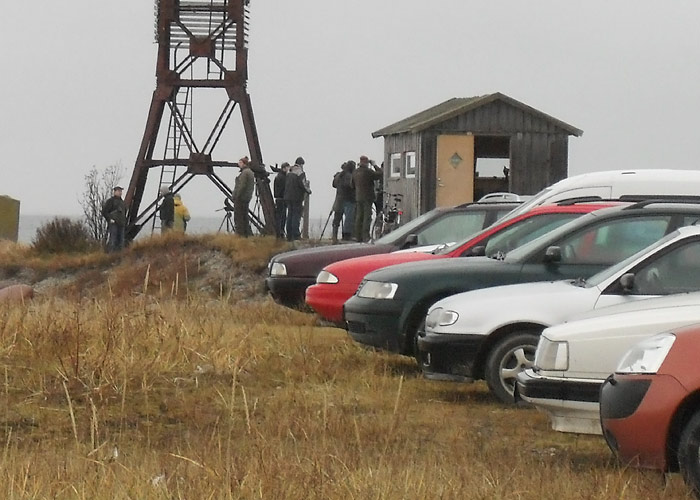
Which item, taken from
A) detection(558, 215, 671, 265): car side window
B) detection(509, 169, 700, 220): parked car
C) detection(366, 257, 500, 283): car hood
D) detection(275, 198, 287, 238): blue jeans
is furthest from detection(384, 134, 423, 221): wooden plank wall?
detection(558, 215, 671, 265): car side window

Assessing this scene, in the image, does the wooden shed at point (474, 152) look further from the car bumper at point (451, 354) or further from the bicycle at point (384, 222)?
the car bumper at point (451, 354)

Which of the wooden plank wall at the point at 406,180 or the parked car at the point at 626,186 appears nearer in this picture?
the parked car at the point at 626,186

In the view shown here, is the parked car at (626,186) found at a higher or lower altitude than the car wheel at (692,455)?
higher

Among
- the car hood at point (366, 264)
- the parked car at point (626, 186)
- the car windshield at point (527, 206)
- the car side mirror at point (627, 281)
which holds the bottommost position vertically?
the car hood at point (366, 264)

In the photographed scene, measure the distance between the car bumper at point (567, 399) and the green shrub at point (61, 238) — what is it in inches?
1287

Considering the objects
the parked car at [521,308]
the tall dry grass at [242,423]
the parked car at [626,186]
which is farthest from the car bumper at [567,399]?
the parked car at [626,186]

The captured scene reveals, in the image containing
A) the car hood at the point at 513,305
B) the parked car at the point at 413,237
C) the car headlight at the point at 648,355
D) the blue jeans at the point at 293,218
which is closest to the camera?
the car headlight at the point at 648,355

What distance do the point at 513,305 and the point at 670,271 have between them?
141 centimetres

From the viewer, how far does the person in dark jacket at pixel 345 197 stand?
32.1 m

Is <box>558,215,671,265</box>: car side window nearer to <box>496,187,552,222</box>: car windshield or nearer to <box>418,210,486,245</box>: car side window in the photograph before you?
<box>496,187,552,222</box>: car windshield

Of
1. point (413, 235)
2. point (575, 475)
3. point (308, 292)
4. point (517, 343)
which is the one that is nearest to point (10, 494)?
point (575, 475)

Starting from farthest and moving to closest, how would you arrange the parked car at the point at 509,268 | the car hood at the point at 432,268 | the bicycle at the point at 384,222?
the bicycle at the point at 384,222 < the car hood at the point at 432,268 < the parked car at the point at 509,268

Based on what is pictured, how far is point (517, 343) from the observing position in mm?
11477

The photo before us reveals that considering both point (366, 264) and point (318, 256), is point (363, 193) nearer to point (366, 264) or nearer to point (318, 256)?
point (318, 256)
